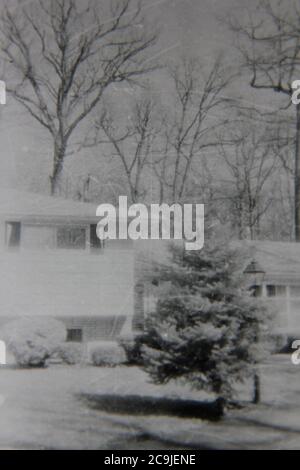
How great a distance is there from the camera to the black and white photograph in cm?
806

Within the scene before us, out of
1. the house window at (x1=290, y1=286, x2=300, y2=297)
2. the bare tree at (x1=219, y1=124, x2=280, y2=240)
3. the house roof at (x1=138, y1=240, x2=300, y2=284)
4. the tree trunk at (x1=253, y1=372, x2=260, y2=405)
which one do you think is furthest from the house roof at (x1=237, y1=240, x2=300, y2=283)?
the tree trunk at (x1=253, y1=372, x2=260, y2=405)

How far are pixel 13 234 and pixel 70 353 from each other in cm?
380

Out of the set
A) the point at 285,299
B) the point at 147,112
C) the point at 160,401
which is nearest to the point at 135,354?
the point at 160,401

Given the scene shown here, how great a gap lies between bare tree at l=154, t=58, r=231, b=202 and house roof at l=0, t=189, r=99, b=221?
2.33 m

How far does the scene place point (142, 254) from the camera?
1488cm

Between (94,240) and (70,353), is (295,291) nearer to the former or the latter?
(94,240)

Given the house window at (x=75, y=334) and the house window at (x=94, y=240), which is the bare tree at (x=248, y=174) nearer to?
the house window at (x=94, y=240)

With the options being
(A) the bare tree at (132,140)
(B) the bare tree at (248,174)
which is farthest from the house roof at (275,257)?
(A) the bare tree at (132,140)

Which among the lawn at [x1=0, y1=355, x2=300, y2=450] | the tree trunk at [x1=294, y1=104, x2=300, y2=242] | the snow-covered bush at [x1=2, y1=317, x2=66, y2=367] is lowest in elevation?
the lawn at [x1=0, y1=355, x2=300, y2=450]

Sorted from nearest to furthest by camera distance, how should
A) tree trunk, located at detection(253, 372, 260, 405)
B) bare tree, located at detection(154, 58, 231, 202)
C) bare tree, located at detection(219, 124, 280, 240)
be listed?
tree trunk, located at detection(253, 372, 260, 405)
bare tree, located at detection(154, 58, 231, 202)
bare tree, located at detection(219, 124, 280, 240)

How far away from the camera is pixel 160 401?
30.5 ft

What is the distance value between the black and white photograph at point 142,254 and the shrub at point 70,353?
0.03 meters

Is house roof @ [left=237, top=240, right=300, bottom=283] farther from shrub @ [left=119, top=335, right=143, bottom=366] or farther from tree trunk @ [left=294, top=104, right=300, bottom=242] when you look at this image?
shrub @ [left=119, top=335, right=143, bottom=366]
